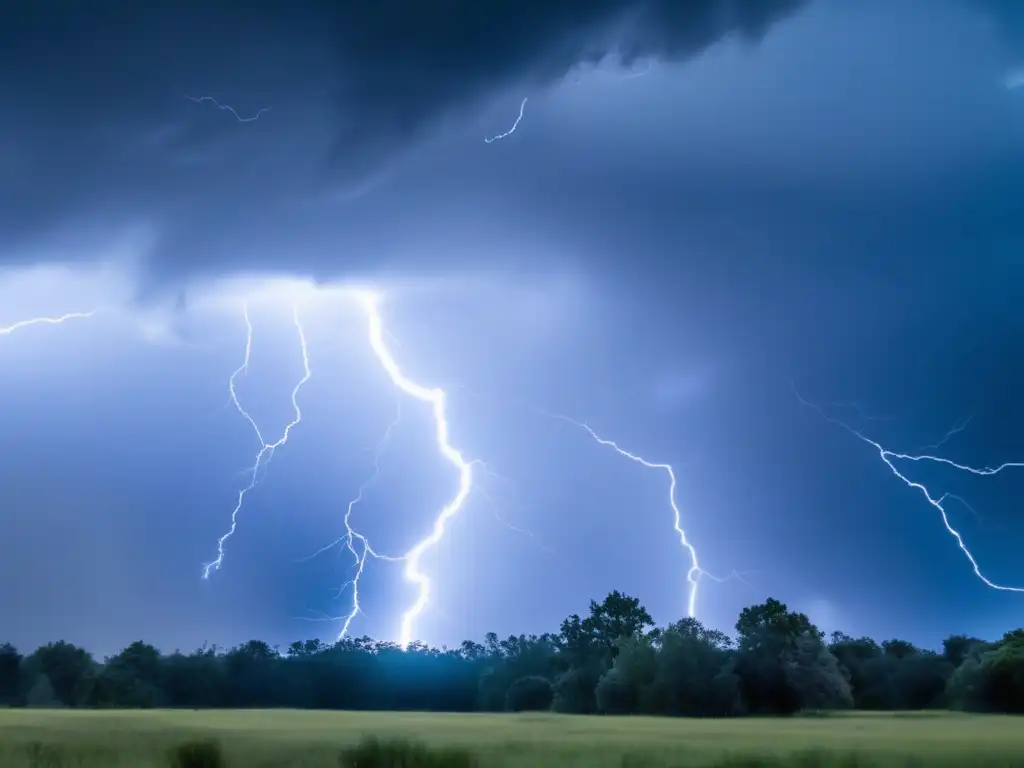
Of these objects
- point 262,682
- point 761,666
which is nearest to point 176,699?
point 262,682

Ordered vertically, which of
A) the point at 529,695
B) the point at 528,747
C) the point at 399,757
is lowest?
the point at 399,757

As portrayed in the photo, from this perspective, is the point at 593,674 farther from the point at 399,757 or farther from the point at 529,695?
the point at 399,757

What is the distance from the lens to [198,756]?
1697cm

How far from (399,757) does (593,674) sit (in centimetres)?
4729

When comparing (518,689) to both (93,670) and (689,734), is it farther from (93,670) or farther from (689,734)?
(689,734)

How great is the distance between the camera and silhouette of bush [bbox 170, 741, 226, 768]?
1672 cm

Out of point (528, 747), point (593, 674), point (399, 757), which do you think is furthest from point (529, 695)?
point (399, 757)

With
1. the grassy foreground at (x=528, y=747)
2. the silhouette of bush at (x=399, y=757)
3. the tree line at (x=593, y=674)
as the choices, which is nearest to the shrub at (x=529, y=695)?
the tree line at (x=593, y=674)

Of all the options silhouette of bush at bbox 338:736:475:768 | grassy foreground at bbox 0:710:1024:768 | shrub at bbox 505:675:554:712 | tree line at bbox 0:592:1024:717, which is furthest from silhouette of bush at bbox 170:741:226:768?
shrub at bbox 505:675:554:712

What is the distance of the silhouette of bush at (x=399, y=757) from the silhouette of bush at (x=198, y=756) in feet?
6.56

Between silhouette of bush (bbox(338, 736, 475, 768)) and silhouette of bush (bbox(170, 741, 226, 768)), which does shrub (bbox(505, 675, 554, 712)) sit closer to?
silhouette of bush (bbox(338, 736, 475, 768))

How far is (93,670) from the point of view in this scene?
3022 inches

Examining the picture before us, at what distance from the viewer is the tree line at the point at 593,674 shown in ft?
168

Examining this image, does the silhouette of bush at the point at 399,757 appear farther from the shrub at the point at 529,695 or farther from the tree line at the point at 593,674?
the shrub at the point at 529,695
